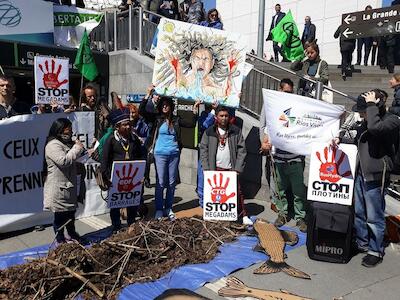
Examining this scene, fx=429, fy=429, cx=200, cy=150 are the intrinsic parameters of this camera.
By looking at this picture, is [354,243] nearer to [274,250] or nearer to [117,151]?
[274,250]

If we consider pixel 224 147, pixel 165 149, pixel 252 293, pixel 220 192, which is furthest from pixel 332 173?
pixel 165 149

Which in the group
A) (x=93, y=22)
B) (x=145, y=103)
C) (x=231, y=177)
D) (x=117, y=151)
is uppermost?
(x=93, y=22)

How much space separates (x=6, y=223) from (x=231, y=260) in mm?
3062

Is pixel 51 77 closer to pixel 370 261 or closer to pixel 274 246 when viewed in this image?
pixel 274 246

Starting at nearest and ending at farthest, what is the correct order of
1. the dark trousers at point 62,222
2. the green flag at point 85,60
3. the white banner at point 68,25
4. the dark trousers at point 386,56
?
the dark trousers at point 62,222 < the green flag at point 85,60 < the white banner at point 68,25 < the dark trousers at point 386,56

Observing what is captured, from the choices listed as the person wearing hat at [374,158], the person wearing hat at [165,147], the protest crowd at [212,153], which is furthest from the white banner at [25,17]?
the person wearing hat at [374,158]

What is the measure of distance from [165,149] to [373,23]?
7.82 metres

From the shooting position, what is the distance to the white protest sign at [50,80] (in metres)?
5.88

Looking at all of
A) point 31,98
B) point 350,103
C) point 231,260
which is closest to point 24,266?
point 231,260

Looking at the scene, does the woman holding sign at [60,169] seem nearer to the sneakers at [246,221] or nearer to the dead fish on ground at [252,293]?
the dead fish on ground at [252,293]

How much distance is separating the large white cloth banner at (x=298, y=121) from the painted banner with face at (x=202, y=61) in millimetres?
→ 911

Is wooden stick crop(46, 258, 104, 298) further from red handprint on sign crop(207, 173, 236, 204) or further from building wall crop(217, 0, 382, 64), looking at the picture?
building wall crop(217, 0, 382, 64)

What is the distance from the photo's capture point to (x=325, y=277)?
4598 millimetres

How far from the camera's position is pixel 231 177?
5.84 m
